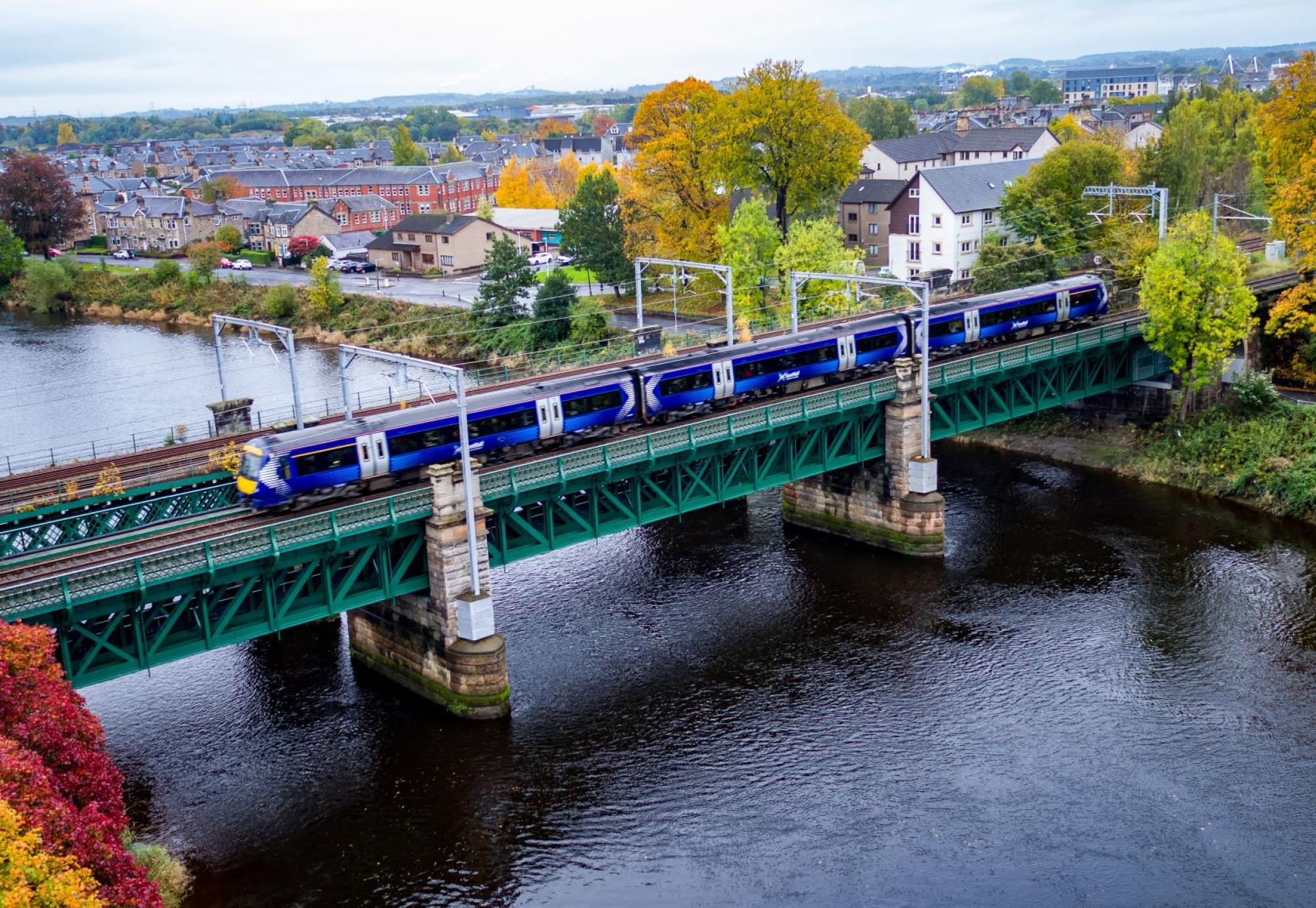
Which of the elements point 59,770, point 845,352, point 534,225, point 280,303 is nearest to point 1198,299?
point 845,352

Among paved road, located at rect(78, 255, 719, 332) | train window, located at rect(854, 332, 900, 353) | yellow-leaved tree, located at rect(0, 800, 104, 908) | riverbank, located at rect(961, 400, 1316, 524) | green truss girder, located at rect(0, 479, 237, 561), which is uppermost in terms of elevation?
train window, located at rect(854, 332, 900, 353)

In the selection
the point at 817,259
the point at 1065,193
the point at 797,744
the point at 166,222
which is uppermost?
the point at 1065,193

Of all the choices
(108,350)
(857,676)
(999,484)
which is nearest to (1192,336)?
(999,484)

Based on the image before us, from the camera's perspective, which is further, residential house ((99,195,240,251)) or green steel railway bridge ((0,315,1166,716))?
residential house ((99,195,240,251))

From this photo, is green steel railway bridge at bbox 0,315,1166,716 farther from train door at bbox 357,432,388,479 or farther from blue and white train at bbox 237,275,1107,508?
train door at bbox 357,432,388,479

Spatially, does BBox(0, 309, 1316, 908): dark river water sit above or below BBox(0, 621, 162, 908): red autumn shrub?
below

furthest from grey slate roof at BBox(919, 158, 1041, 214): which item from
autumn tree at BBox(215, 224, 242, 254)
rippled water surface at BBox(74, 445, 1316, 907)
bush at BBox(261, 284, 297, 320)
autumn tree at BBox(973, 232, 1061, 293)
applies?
autumn tree at BBox(215, 224, 242, 254)

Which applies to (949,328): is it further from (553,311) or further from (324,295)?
(324,295)
